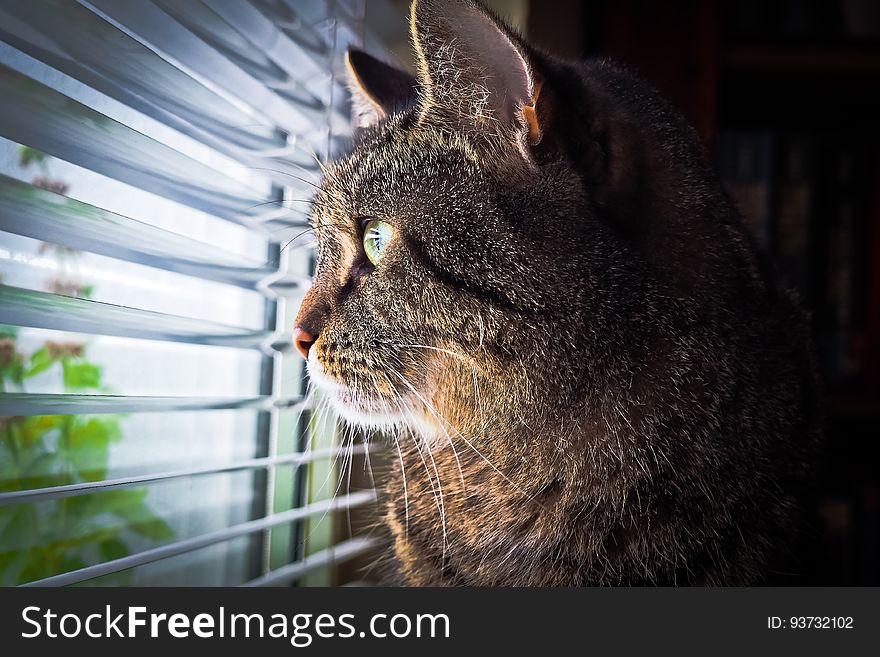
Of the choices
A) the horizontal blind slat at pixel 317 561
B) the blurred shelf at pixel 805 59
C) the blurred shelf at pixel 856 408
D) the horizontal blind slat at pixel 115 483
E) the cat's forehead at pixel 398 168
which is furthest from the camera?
the blurred shelf at pixel 856 408

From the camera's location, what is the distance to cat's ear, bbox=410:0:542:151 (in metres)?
0.61

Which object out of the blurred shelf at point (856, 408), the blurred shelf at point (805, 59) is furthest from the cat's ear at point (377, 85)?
the blurred shelf at point (856, 408)

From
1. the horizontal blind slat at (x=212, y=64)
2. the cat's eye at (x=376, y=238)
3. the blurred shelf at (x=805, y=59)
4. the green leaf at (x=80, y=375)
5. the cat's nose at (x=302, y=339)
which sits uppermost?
the blurred shelf at (x=805, y=59)

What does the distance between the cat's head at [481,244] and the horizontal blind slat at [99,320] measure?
0.39 feet

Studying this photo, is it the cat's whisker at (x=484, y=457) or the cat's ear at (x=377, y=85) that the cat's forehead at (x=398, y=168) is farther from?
the cat's whisker at (x=484, y=457)

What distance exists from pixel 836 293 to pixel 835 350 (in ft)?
0.42

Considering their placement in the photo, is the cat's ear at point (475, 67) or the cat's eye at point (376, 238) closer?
the cat's ear at point (475, 67)

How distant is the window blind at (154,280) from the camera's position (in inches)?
21.5

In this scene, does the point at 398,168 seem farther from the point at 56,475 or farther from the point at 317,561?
the point at 317,561

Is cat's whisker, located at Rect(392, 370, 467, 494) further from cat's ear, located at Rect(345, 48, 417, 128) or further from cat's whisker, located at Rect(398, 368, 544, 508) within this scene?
cat's ear, located at Rect(345, 48, 417, 128)

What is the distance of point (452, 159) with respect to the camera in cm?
71

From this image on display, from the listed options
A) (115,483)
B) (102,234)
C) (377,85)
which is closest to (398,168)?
(377,85)
